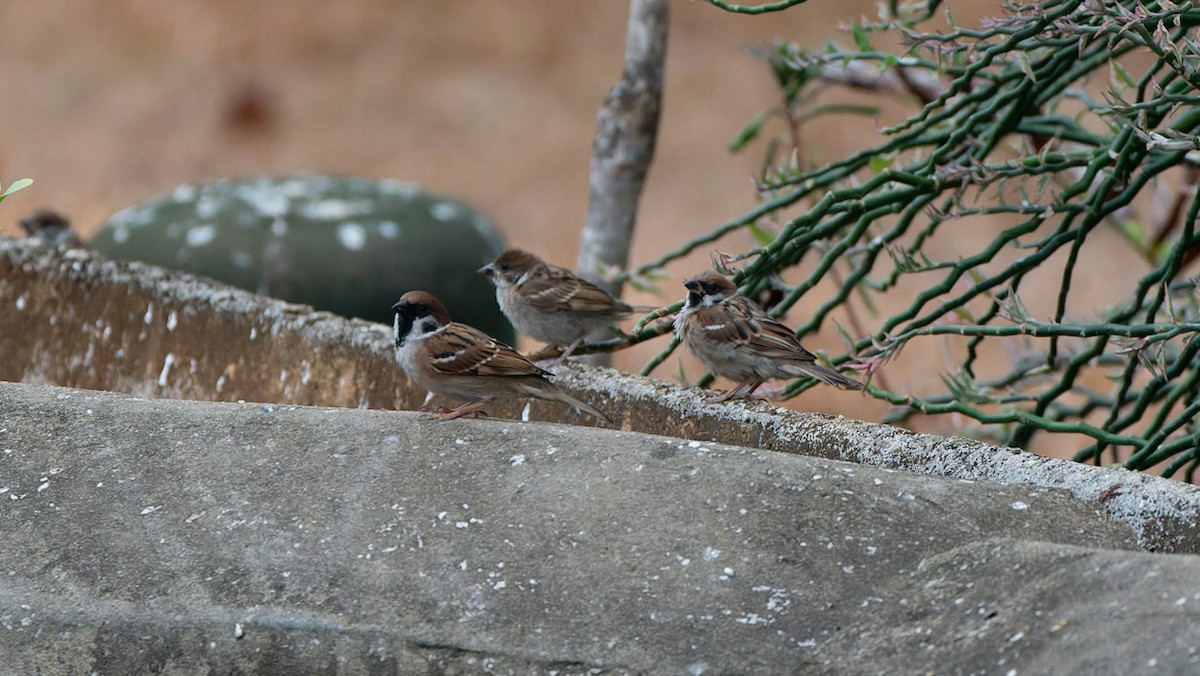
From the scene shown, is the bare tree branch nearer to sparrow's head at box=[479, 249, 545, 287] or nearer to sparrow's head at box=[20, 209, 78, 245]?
sparrow's head at box=[479, 249, 545, 287]

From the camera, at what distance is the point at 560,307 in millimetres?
4555

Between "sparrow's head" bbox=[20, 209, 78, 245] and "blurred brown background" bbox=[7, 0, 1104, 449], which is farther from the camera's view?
"blurred brown background" bbox=[7, 0, 1104, 449]

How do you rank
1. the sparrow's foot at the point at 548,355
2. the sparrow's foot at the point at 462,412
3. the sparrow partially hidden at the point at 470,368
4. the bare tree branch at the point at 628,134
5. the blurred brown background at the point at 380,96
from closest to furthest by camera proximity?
the sparrow's foot at the point at 462,412 → the sparrow partially hidden at the point at 470,368 → the sparrow's foot at the point at 548,355 → the bare tree branch at the point at 628,134 → the blurred brown background at the point at 380,96

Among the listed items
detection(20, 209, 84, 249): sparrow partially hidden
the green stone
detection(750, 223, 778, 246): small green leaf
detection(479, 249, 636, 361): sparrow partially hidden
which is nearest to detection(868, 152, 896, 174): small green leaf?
detection(750, 223, 778, 246): small green leaf

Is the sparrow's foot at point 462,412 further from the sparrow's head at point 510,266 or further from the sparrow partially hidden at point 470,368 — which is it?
the sparrow's head at point 510,266

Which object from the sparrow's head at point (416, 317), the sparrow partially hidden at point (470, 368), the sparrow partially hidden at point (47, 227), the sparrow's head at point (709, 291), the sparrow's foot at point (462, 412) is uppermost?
the sparrow partially hidden at point (47, 227)

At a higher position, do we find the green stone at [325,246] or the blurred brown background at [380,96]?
the blurred brown background at [380,96]

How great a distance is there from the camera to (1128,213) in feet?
17.7

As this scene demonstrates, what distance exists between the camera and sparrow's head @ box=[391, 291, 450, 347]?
357 cm

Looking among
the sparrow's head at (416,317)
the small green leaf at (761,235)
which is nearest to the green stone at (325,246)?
the small green leaf at (761,235)

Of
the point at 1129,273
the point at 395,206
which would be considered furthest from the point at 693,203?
the point at 395,206

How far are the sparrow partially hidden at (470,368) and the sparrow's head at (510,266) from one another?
123cm

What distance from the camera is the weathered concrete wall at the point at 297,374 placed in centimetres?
270

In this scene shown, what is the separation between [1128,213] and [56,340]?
352 cm
